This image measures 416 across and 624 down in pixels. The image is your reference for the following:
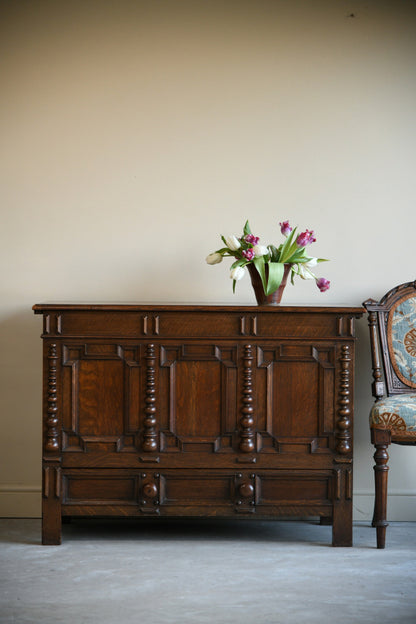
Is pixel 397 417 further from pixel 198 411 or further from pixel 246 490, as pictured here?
pixel 198 411

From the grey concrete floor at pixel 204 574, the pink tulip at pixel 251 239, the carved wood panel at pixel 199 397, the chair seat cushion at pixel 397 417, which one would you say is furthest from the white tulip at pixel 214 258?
the grey concrete floor at pixel 204 574

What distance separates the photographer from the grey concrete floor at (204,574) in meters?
2.12

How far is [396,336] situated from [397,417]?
0.48 m

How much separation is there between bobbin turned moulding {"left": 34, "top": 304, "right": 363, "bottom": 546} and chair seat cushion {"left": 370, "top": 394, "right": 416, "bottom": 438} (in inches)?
4.7

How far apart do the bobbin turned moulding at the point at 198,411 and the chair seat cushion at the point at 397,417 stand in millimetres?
120

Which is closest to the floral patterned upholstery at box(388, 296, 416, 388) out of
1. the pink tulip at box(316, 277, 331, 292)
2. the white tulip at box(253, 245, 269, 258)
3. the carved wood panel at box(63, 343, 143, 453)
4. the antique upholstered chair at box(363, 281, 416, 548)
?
the antique upholstered chair at box(363, 281, 416, 548)

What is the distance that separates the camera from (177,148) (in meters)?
3.37

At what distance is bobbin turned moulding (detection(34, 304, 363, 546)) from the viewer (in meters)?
2.82

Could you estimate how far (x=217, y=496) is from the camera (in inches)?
112

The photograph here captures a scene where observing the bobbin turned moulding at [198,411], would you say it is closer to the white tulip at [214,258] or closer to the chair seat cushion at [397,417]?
the chair seat cushion at [397,417]

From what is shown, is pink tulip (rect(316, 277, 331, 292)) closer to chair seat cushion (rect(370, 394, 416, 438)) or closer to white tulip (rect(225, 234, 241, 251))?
white tulip (rect(225, 234, 241, 251))

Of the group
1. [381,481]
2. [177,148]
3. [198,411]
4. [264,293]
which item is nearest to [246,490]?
[198,411]

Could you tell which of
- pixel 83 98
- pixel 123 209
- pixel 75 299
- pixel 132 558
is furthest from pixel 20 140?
pixel 132 558

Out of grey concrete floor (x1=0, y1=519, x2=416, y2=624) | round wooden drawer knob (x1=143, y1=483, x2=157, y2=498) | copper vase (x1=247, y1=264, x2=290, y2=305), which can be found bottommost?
grey concrete floor (x1=0, y1=519, x2=416, y2=624)
